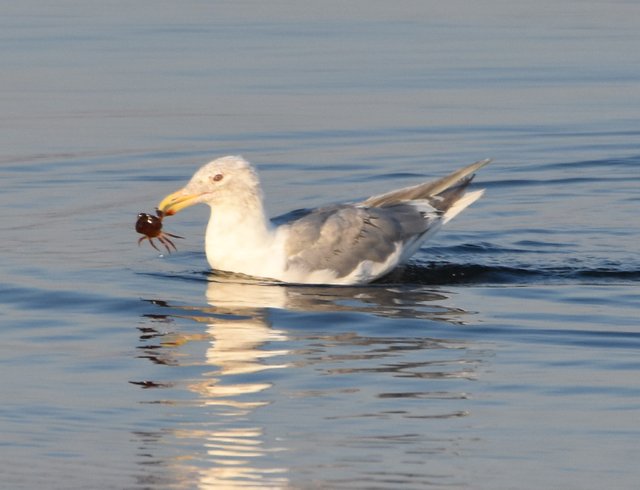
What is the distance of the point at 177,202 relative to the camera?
41.9 ft

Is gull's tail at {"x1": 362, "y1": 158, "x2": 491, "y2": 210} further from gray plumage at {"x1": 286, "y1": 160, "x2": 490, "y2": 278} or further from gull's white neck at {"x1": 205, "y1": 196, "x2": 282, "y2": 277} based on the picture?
gull's white neck at {"x1": 205, "y1": 196, "x2": 282, "y2": 277}

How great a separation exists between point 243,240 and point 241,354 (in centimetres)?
242

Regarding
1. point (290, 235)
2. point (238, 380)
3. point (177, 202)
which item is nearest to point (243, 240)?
point (290, 235)

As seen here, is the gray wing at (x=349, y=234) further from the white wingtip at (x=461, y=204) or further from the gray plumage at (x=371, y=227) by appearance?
the white wingtip at (x=461, y=204)

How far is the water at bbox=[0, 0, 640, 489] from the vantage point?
27.5 ft

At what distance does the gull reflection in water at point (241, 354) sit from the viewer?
Result: 26.3ft

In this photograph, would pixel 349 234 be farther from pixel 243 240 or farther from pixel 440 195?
pixel 440 195

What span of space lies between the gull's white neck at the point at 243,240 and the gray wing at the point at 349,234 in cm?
19

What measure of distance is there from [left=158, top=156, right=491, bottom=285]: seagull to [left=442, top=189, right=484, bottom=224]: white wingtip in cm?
28

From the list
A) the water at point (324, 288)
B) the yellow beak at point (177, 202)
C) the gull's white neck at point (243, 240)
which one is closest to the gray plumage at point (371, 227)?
the gull's white neck at point (243, 240)

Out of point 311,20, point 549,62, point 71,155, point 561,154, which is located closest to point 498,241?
point 561,154

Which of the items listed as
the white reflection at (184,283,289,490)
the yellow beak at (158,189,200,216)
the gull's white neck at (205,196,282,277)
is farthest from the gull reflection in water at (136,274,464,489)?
the yellow beak at (158,189,200,216)

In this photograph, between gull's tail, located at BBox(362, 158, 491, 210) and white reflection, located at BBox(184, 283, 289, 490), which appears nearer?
white reflection, located at BBox(184, 283, 289, 490)

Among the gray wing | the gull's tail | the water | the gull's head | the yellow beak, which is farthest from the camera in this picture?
the gull's tail
